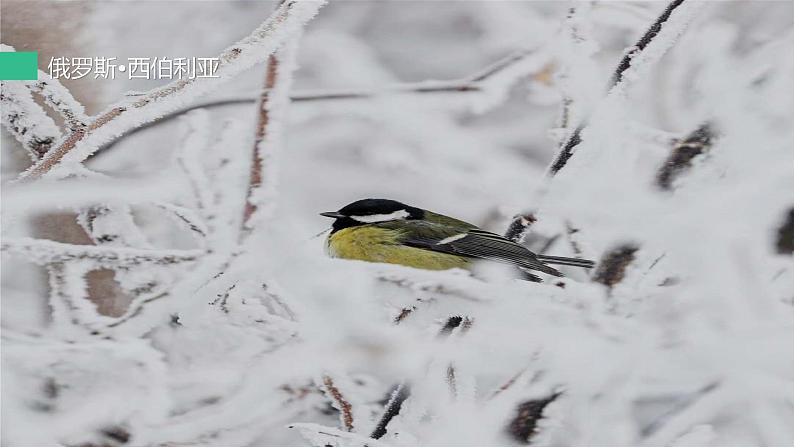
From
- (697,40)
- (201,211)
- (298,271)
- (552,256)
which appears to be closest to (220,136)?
(201,211)

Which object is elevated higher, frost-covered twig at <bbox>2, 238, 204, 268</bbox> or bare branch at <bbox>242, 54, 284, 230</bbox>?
bare branch at <bbox>242, 54, 284, 230</bbox>

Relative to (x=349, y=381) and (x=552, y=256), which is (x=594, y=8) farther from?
(x=349, y=381)

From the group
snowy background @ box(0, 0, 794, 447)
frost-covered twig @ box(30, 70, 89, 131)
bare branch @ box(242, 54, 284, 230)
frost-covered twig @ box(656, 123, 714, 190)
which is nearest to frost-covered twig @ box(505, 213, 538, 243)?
snowy background @ box(0, 0, 794, 447)

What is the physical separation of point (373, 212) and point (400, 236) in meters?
0.05

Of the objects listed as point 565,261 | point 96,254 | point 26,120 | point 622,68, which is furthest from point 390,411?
point 26,120

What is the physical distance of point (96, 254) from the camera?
100 centimetres

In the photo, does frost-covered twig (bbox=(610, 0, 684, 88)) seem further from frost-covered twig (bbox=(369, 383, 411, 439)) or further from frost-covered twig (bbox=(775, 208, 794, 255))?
frost-covered twig (bbox=(369, 383, 411, 439))

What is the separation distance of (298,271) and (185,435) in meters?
0.27

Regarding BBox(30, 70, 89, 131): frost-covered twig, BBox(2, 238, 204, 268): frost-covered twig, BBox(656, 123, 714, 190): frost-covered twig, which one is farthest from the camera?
BBox(30, 70, 89, 131): frost-covered twig

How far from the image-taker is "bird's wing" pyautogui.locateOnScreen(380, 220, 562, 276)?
3.48ft

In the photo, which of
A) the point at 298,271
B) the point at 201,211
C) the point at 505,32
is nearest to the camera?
the point at 298,271

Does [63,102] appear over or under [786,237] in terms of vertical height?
over

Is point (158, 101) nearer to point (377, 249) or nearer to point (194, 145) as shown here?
point (194, 145)

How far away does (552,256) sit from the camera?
1.10 m
